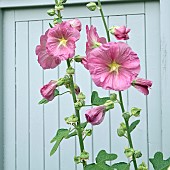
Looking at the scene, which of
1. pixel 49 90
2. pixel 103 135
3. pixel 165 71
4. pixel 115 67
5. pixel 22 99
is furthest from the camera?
pixel 22 99

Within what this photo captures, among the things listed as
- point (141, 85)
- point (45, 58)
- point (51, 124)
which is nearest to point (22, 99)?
point (51, 124)

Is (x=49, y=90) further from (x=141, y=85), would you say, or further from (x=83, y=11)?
(x=83, y=11)

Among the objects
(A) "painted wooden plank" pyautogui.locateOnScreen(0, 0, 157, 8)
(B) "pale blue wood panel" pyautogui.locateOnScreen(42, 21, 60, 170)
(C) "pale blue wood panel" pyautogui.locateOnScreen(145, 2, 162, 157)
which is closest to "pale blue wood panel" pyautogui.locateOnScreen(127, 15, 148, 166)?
(C) "pale blue wood panel" pyautogui.locateOnScreen(145, 2, 162, 157)

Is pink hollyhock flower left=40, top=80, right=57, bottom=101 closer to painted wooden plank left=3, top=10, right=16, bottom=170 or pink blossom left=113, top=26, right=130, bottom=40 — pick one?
pink blossom left=113, top=26, right=130, bottom=40

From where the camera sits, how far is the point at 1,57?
261 cm

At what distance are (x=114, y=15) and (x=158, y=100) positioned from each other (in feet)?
1.53

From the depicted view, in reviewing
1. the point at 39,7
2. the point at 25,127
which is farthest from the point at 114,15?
the point at 25,127

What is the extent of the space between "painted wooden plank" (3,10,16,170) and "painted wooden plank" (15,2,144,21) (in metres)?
0.08

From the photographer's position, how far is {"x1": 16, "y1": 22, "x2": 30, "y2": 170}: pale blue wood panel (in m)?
2.59

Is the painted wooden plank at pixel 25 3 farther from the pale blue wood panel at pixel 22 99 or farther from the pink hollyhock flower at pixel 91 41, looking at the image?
the pink hollyhock flower at pixel 91 41

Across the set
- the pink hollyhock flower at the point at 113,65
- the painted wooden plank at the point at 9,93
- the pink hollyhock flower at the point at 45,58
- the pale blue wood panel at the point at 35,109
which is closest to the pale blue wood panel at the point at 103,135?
the pale blue wood panel at the point at 35,109

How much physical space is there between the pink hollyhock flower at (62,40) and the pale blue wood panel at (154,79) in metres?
1.42

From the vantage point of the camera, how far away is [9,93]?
8.59 ft

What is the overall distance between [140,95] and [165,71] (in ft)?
0.60
